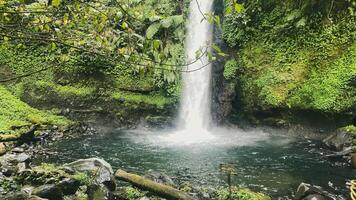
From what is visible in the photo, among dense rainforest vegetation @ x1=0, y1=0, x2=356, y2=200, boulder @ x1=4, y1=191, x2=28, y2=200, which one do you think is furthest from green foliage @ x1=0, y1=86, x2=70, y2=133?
boulder @ x1=4, y1=191, x2=28, y2=200

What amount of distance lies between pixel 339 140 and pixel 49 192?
837cm

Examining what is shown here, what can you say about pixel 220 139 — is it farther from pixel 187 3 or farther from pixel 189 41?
pixel 187 3

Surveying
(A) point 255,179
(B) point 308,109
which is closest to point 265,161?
(A) point 255,179

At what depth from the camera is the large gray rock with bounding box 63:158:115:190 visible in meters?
7.28

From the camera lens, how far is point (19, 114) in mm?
13977

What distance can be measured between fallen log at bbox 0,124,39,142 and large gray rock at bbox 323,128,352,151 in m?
8.91

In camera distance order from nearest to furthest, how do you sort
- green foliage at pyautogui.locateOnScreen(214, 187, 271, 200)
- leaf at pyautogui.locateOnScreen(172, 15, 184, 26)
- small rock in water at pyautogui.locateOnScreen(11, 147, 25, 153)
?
1. green foliage at pyautogui.locateOnScreen(214, 187, 271, 200)
2. small rock in water at pyautogui.locateOnScreen(11, 147, 25, 153)
3. leaf at pyautogui.locateOnScreen(172, 15, 184, 26)

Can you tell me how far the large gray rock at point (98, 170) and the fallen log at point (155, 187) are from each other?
0.29 meters

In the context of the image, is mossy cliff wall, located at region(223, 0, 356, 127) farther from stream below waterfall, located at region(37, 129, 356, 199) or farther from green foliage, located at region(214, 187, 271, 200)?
green foliage, located at region(214, 187, 271, 200)

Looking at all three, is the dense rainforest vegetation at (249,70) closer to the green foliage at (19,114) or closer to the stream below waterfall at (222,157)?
the green foliage at (19,114)

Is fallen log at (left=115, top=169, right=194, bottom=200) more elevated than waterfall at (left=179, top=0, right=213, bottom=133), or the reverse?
waterfall at (left=179, top=0, right=213, bottom=133)

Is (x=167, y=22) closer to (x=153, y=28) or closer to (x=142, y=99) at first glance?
(x=153, y=28)

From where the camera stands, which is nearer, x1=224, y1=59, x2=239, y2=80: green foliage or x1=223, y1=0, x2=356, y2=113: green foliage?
x1=223, y1=0, x2=356, y2=113: green foliage

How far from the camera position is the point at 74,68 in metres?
16.1
